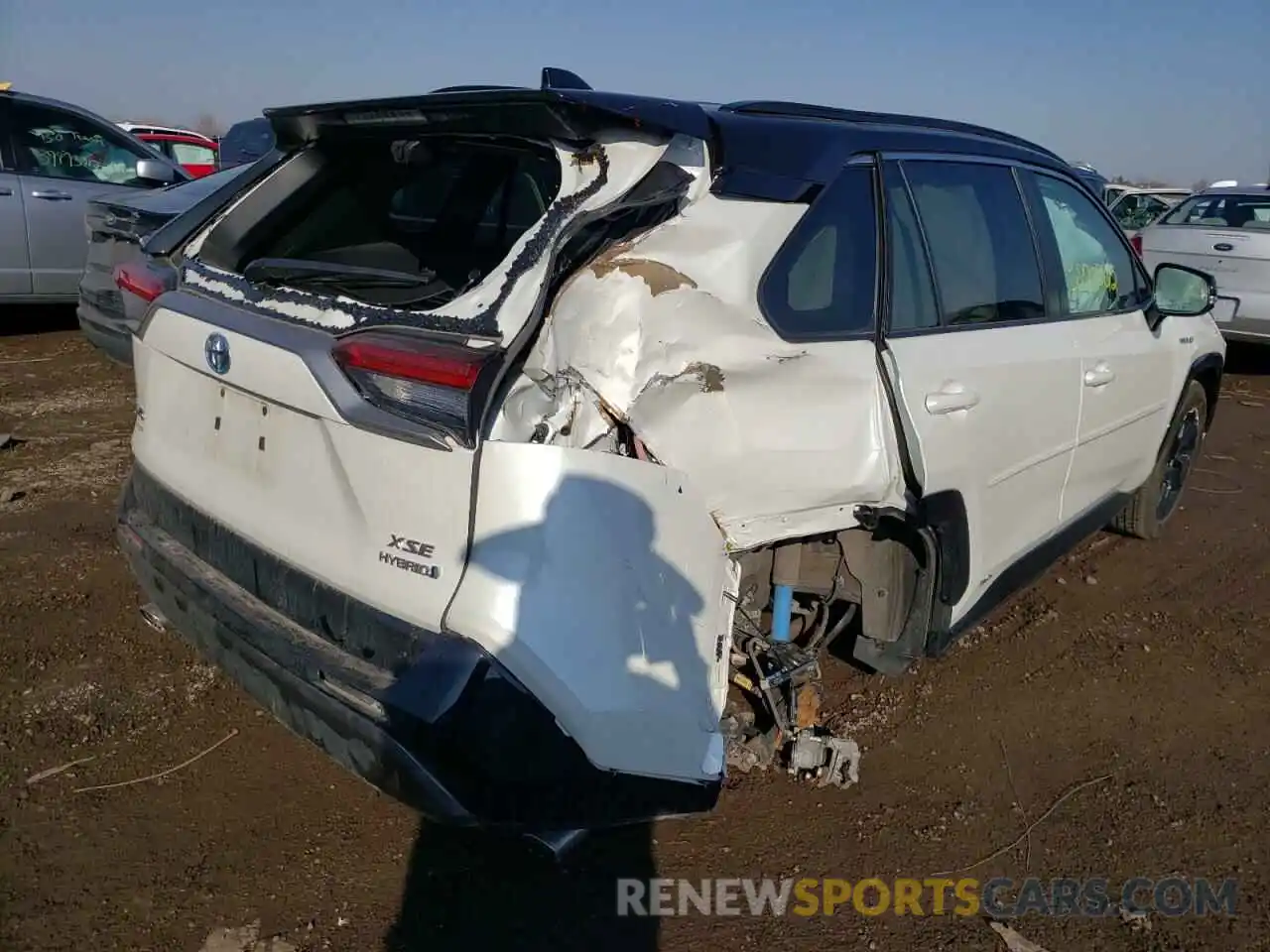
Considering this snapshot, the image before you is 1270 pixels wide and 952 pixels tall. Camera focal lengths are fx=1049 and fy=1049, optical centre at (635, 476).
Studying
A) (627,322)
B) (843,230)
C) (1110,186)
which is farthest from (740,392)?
(1110,186)

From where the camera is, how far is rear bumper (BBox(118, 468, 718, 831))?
2.02 m

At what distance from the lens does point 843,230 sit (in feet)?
8.90

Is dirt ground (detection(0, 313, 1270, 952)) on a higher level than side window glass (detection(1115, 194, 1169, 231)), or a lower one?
lower

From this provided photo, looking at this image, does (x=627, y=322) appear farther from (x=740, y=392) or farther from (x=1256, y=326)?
(x=1256, y=326)

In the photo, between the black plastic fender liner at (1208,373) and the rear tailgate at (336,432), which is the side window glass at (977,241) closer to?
the rear tailgate at (336,432)

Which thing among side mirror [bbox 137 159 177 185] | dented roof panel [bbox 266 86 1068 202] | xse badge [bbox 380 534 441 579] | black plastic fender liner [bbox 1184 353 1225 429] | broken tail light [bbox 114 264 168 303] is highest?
dented roof panel [bbox 266 86 1068 202]

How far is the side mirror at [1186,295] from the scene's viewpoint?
14.1ft

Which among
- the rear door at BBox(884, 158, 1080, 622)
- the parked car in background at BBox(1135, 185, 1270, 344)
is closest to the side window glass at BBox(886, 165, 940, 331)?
the rear door at BBox(884, 158, 1080, 622)

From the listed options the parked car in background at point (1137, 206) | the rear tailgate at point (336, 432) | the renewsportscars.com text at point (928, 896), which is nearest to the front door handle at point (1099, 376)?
the renewsportscars.com text at point (928, 896)

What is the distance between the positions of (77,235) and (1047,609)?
289 inches

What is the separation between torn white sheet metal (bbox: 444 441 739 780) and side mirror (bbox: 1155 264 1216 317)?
295 cm

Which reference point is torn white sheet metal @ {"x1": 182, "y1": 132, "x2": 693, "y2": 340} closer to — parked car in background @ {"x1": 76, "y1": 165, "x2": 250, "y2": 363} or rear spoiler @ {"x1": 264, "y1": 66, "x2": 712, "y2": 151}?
rear spoiler @ {"x1": 264, "y1": 66, "x2": 712, "y2": 151}

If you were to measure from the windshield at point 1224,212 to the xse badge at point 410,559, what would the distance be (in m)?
9.19

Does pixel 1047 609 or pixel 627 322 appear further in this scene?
pixel 1047 609
